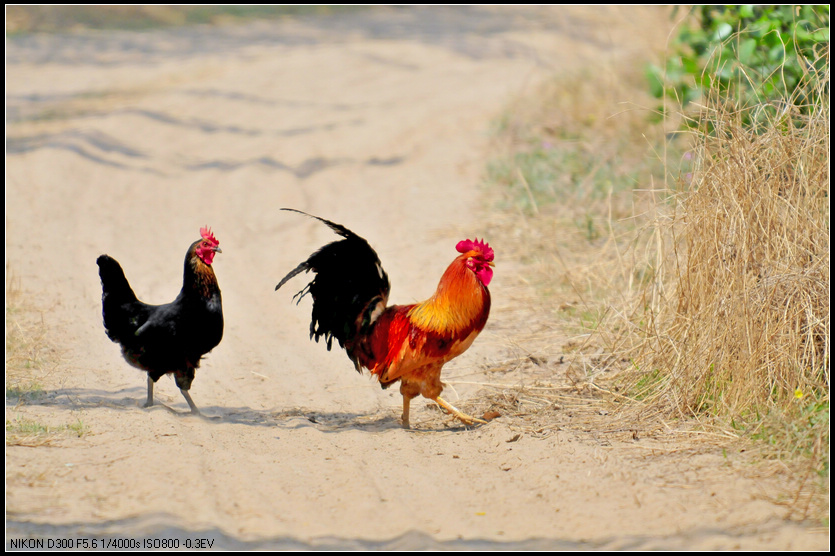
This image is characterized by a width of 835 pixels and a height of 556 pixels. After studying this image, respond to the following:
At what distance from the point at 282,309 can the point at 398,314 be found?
235 centimetres

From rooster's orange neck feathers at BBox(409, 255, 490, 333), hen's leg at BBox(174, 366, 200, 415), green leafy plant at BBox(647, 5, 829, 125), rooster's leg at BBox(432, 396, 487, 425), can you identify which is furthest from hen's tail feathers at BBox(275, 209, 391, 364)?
green leafy plant at BBox(647, 5, 829, 125)

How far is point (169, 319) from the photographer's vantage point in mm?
4840

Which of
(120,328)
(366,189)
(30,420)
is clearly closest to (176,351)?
(120,328)

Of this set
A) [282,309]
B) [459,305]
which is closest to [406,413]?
[459,305]

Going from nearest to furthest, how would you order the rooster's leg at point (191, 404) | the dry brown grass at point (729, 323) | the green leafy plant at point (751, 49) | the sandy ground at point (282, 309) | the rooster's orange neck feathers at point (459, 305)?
Result: 1. the sandy ground at point (282, 309)
2. the dry brown grass at point (729, 323)
3. the rooster's orange neck feathers at point (459, 305)
4. the rooster's leg at point (191, 404)
5. the green leafy plant at point (751, 49)

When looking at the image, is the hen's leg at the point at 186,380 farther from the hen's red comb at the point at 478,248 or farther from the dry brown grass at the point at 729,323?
the dry brown grass at the point at 729,323

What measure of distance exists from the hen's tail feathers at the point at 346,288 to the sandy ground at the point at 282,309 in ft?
2.16

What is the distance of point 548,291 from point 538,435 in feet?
9.17

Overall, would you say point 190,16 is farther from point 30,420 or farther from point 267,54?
point 30,420

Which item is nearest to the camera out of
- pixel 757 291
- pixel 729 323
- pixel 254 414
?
pixel 757 291

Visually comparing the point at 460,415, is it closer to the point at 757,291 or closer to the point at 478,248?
the point at 478,248

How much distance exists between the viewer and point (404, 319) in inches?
192

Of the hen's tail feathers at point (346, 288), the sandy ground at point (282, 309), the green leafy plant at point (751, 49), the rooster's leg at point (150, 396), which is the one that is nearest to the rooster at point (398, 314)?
the hen's tail feathers at point (346, 288)

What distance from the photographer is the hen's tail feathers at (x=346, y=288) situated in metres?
4.84
